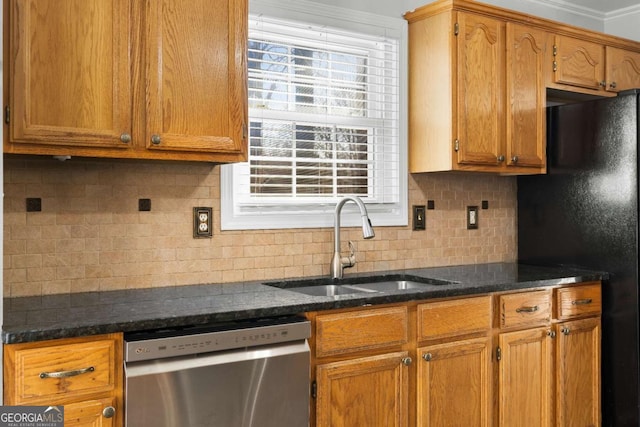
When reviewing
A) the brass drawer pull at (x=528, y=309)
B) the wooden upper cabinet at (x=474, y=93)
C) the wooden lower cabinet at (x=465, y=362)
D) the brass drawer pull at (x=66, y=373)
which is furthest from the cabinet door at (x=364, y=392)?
the wooden upper cabinet at (x=474, y=93)

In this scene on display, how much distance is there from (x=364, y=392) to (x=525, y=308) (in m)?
0.97

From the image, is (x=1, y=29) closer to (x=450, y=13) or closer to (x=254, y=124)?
(x=254, y=124)

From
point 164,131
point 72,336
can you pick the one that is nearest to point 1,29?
point 164,131

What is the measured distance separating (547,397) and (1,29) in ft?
9.21

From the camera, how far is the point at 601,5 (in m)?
4.14

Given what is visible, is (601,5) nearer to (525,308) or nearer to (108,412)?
(525,308)

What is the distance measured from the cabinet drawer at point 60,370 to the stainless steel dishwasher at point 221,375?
7 centimetres

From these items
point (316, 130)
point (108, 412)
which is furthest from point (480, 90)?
point (108, 412)

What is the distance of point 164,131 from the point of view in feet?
7.71

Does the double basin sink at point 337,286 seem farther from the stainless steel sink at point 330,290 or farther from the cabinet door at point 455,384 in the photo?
the cabinet door at point 455,384

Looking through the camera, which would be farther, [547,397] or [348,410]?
[547,397]

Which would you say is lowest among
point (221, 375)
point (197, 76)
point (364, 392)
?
point (364, 392)

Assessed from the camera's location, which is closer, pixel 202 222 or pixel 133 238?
pixel 133 238

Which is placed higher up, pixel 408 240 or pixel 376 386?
pixel 408 240
